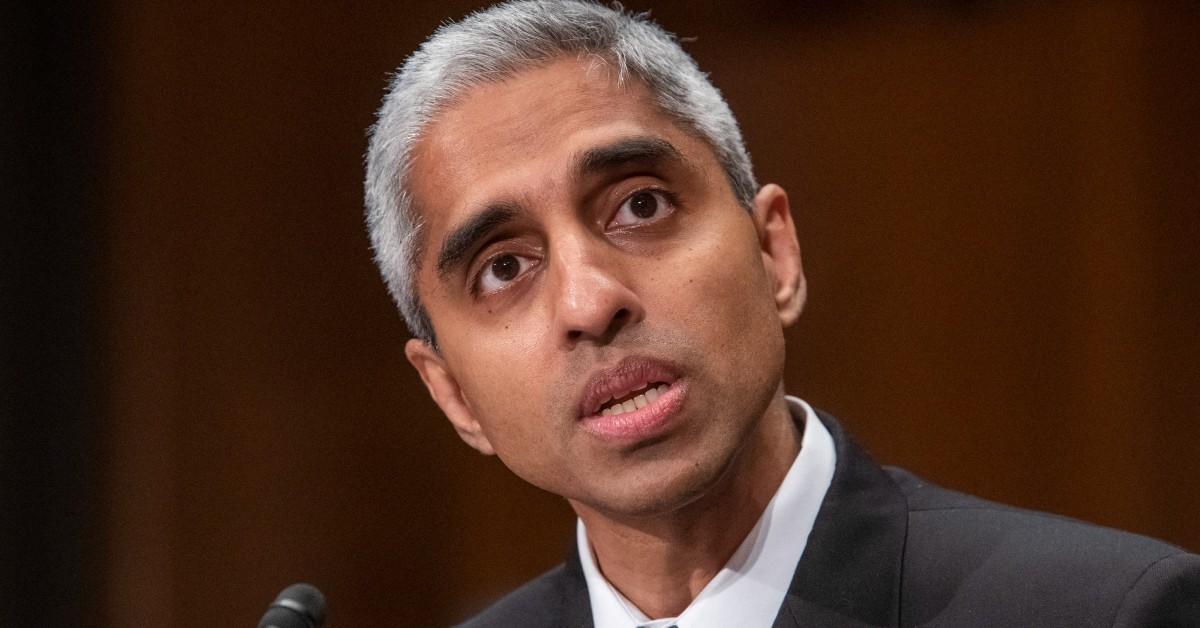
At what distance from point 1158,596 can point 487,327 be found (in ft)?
2.90

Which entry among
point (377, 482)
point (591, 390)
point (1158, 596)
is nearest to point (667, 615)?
point (591, 390)

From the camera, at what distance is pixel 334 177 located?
12.9ft

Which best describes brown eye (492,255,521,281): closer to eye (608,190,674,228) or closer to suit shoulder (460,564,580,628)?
eye (608,190,674,228)

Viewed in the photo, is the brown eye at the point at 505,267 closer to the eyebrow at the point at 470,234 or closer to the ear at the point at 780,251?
the eyebrow at the point at 470,234

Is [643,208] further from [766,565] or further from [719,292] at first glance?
[766,565]

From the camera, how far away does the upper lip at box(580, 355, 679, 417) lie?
1.62 m

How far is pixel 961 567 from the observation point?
171 centimetres

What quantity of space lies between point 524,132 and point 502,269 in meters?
0.18

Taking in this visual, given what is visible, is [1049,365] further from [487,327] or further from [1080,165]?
[487,327]

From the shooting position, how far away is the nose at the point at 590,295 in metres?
1.61

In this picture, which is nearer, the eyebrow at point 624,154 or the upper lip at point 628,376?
the upper lip at point 628,376

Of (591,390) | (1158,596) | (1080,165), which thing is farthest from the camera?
(1080,165)

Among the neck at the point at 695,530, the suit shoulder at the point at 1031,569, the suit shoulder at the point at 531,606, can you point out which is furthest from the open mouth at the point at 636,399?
the suit shoulder at the point at 531,606

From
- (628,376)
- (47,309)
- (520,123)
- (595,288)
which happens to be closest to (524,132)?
(520,123)
